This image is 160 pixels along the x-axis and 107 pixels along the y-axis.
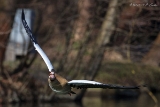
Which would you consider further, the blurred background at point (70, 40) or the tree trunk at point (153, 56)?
the tree trunk at point (153, 56)

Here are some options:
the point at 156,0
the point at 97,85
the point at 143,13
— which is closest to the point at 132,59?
the point at 143,13

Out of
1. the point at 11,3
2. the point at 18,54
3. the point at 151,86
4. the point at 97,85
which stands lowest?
the point at 151,86

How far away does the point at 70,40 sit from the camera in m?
15.5

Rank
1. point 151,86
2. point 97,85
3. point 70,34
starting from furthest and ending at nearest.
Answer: point 151,86 → point 70,34 → point 97,85

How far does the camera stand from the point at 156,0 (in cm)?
1389

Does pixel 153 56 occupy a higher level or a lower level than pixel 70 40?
lower

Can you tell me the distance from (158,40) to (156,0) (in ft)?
16.6

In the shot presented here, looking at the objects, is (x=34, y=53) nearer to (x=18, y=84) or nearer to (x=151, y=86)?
(x=18, y=84)

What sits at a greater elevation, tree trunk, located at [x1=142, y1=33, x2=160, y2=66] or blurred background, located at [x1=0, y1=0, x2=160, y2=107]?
blurred background, located at [x1=0, y1=0, x2=160, y2=107]

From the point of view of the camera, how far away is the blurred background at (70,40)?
1516cm

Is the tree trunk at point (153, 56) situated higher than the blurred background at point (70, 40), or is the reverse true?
the blurred background at point (70, 40)

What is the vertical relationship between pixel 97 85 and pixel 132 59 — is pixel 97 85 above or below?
above

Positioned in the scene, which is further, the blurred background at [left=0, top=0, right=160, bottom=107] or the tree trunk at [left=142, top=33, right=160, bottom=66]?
the tree trunk at [left=142, top=33, right=160, bottom=66]

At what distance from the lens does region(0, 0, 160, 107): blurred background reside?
15.2 m
